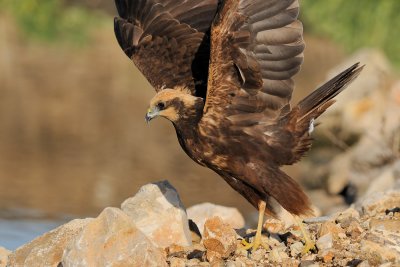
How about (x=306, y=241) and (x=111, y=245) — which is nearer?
(x=111, y=245)

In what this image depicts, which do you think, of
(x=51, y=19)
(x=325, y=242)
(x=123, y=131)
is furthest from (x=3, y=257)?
(x=51, y=19)

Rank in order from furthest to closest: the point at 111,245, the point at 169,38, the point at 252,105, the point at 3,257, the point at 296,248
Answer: the point at 169,38 → the point at 3,257 → the point at 252,105 → the point at 296,248 → the point at 111,245

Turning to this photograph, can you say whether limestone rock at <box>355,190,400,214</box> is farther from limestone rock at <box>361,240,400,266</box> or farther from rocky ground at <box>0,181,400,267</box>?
limestone rock at <box>361,240,400,266</box>

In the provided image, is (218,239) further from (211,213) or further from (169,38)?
(169,38)

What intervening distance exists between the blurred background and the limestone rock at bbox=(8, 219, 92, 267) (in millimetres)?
2960

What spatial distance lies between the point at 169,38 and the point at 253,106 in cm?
138

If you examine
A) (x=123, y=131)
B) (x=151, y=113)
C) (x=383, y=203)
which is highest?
(x=151, y=113)

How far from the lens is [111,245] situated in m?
7.29

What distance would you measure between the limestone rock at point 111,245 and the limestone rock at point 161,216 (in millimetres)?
680

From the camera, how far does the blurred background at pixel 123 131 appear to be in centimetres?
1362

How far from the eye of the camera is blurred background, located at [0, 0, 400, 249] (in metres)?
13.6

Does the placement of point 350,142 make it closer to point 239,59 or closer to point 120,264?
point 239,59

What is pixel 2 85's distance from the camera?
20453 mm

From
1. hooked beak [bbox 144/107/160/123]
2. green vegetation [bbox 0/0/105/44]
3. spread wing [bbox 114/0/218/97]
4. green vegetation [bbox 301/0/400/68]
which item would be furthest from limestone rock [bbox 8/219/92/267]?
green vegetation [bbox 0/0/105/44]
